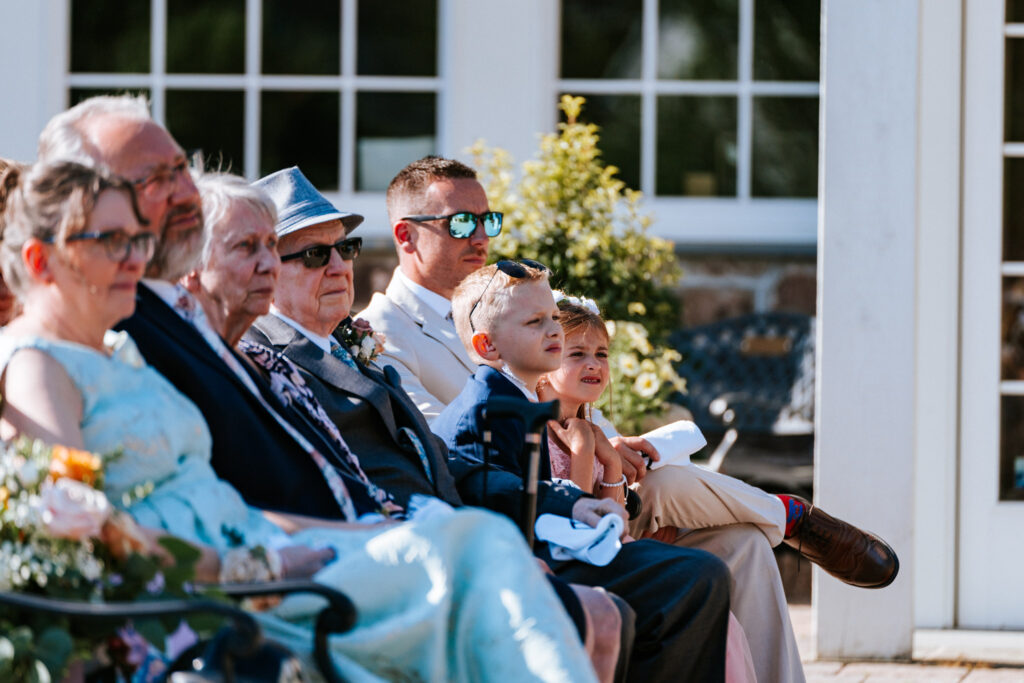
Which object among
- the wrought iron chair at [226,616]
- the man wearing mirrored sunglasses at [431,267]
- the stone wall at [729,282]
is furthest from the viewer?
the stone wall at [729,282]

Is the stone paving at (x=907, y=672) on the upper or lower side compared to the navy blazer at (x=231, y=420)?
lower

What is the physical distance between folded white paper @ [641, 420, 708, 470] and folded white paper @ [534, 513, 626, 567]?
647 millimetres

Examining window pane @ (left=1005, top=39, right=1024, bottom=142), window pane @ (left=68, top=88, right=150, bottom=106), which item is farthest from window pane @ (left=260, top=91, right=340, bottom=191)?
window pane @ (left=1005, top=39, right=1024, bottom=142)

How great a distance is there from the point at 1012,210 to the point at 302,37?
3569mm

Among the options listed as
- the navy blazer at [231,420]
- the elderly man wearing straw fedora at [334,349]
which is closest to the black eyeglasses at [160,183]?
the navy blazer at [231,420]

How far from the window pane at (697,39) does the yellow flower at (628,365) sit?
7.26ft

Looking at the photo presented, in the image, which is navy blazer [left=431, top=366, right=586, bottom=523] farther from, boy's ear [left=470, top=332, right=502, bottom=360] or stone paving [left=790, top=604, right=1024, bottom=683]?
stone paving [left=790, top=604, right=1024, bottom=683]

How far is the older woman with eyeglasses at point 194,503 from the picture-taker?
2229 mm

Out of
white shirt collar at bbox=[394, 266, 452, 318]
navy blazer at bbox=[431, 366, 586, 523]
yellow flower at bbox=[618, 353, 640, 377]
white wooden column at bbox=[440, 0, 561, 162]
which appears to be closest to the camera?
navy blazer at bbox=[431, 366, 586, 523]

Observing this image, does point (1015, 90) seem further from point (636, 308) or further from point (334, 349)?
point (334, 349)

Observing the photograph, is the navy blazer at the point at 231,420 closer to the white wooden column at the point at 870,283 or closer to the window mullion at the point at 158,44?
the white wooden column at the point at 870,283

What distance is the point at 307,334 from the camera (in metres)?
3.26

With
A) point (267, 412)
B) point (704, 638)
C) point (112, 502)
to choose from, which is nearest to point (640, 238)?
point (704, 638)

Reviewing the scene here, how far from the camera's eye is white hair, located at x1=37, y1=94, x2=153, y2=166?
8.16 feet
